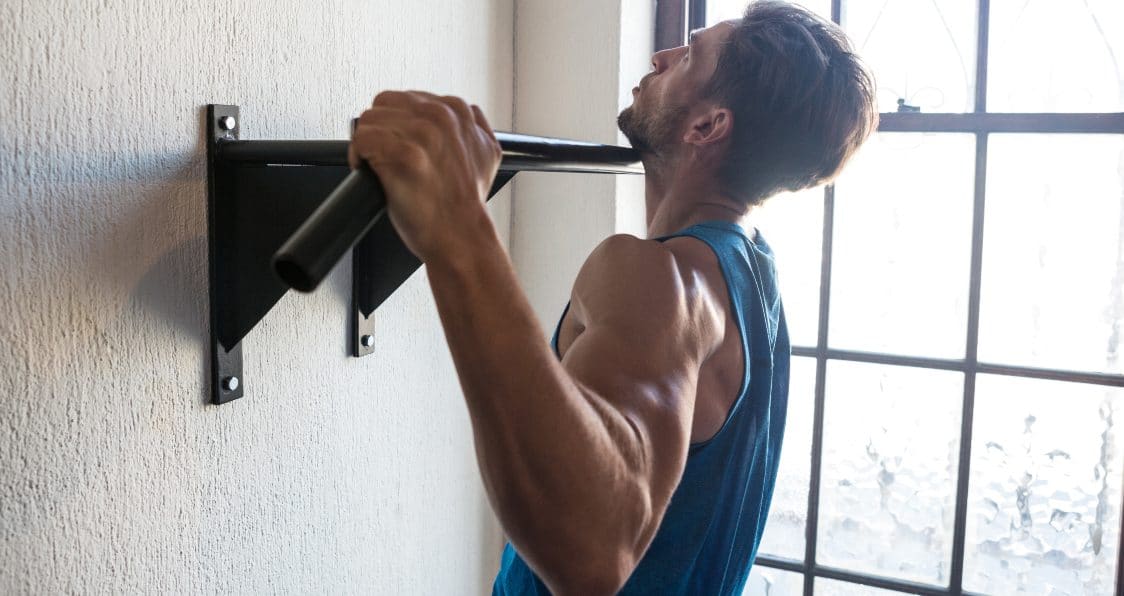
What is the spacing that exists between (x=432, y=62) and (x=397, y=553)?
0.65m

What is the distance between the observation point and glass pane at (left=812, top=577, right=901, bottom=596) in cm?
156

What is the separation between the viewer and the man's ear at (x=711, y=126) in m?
0.99

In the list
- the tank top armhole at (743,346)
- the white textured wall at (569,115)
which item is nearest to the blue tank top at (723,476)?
the tank top armhole at (743,346)

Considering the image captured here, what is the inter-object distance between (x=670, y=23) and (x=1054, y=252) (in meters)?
0.73

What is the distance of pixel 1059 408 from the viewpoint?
1416mm

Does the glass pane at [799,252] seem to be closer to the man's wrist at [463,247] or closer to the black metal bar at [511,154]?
the black metal bar at [511,154]

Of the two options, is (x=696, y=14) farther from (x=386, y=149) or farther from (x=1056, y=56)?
(x=386, y=149)

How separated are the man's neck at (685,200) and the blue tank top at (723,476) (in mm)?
100

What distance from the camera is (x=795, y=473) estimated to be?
158 cm

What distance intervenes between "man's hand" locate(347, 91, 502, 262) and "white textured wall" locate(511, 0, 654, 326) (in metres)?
0.90

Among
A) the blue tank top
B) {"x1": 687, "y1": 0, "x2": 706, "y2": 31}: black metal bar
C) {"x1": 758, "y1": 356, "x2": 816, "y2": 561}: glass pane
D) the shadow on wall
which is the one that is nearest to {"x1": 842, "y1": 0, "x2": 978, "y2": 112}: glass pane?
{"x1": 687, "y1": 0, "x2": 706, "y2": 31}: black metal bar

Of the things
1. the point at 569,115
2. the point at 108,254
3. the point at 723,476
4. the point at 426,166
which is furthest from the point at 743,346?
the point at 569,115

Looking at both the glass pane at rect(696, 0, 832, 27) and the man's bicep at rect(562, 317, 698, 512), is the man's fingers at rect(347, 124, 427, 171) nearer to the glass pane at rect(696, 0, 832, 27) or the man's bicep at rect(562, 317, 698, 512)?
the man's bicep at rect(562, 317, 698, 512)

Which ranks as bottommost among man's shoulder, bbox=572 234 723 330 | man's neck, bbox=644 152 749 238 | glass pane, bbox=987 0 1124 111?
man's shoulder, bbox=572 234 723 330
